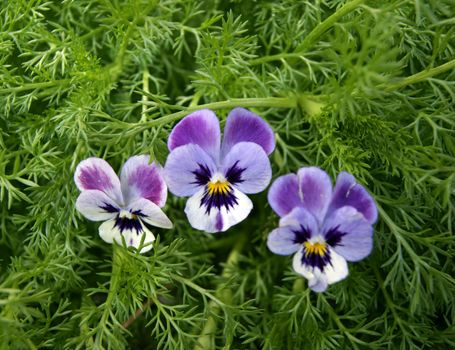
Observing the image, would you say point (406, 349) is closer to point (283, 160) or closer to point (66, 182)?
point (283, 160)

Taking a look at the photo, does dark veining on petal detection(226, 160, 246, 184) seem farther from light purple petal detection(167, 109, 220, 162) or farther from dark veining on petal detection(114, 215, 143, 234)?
dark veining on petal detection(114, 215, 143, 234)

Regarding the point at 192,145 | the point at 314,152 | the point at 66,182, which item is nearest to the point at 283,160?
the point at 314,152

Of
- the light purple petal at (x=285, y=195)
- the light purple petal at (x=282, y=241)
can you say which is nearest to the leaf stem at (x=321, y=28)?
the light purple petal at (x=285, y=195)

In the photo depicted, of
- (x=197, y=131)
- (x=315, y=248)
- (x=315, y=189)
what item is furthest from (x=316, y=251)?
(x=197, y=131)

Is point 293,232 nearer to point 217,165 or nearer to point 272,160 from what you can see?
point 217,165

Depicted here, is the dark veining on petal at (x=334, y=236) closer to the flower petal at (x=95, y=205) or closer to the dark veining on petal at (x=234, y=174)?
the dark veining on petal at (x=234, y=174)

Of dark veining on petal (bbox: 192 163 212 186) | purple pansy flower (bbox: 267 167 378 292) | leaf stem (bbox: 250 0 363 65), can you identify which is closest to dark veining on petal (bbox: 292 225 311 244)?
purple pansy flower (bbox: 267 167 378 292)

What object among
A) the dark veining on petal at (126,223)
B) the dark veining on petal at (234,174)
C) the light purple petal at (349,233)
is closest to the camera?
the light purple petal at (349,233)
